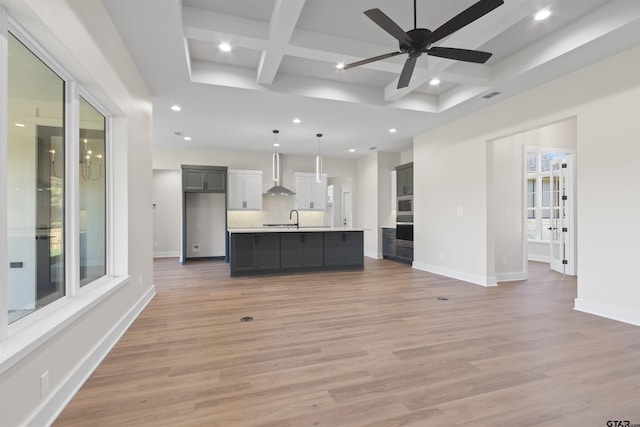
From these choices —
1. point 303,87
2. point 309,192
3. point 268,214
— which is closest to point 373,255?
point 309,192

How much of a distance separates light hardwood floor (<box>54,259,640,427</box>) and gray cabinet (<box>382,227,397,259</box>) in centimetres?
369

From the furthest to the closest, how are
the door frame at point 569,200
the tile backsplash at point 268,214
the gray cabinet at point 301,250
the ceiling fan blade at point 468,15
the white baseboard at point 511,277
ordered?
the tile backsplash at point 268,214 → the gray cabinet at point 301,250 → the door frame at point 569,200 → the white baseboard at point 511,277 → the ceiling fan blade at point 468,15

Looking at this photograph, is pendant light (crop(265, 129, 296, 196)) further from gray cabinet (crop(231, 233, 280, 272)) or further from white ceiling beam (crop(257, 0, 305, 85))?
white ceiling beam (crop(257, 0, 305, 85))

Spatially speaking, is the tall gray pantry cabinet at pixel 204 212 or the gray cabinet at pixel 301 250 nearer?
the gray cabinet at pixel 301 250

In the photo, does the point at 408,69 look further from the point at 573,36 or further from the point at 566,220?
the point at 566,220

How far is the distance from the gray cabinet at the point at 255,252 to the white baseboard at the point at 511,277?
13.5 feet

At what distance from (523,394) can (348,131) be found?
5.36 m

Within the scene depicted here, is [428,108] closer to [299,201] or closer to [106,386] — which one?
[299,201]

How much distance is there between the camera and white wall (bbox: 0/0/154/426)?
1.56 metres

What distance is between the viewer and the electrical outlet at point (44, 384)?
5.40 ft

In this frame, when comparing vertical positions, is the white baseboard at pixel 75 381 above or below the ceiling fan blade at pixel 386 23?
below

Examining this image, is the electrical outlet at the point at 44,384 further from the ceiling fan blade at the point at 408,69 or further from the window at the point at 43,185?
the ceiling fan blade at the point at 408,69

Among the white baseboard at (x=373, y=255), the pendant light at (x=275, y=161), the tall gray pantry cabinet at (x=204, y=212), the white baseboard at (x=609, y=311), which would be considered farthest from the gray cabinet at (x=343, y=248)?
the white baseboard at (x=609, y=311)

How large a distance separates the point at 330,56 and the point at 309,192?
539 centimetres
